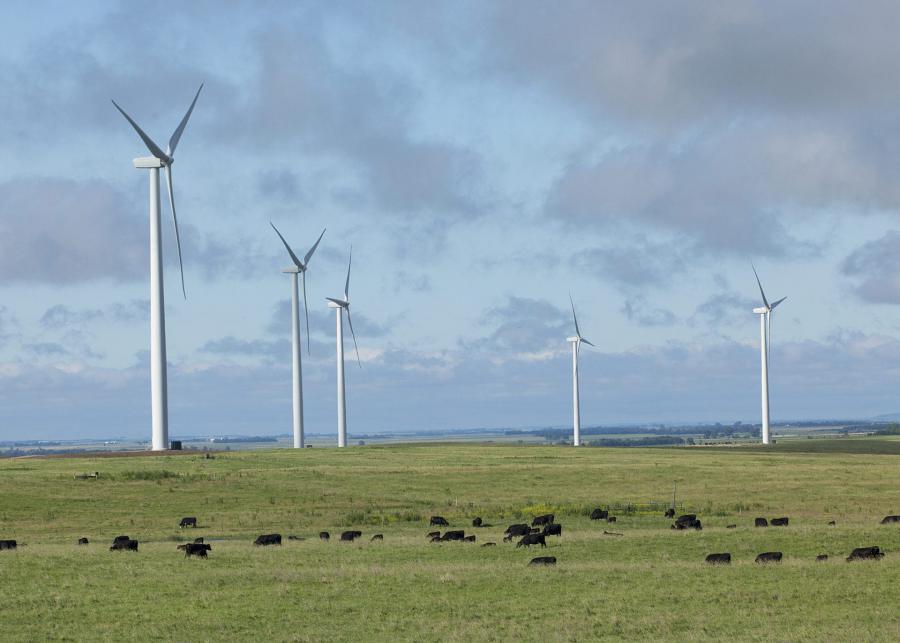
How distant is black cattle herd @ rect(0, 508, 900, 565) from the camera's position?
34.9 metres

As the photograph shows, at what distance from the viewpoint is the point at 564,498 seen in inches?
2559

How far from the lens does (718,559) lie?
34875mm

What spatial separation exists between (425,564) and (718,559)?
8.56 m

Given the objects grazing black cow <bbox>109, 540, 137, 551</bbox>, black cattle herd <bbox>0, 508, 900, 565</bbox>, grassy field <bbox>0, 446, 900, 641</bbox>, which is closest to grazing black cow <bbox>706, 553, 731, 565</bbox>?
black cattle herd <bbox>0, 508, 900, 565</bbox>

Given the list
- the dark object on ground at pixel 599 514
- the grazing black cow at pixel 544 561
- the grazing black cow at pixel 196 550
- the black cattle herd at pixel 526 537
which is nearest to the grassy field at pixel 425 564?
the grazing black cow at pixel 544 561

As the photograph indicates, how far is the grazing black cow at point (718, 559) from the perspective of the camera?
34.6 meters

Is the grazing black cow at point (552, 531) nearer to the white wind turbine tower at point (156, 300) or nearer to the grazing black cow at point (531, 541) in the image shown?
the grazing black cow at point (531, 541)

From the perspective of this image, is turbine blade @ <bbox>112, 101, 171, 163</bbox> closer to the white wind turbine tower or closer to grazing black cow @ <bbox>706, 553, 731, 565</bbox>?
the white wind turbine tower

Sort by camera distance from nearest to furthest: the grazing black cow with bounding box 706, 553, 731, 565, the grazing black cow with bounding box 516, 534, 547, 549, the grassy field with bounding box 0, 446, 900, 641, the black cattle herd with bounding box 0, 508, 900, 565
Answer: the grassy field with bounding box 0, 446, 900, 641, the grazing black cow with bounding box 706, 553, 731, 565, the black cattle herd with bounding box 0, 508, 900, 565, the grazing black cow with bounding box 516, 534, 547, 549

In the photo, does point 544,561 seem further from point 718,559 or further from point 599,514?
point 599,514

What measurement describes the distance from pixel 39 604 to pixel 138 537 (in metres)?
19.0

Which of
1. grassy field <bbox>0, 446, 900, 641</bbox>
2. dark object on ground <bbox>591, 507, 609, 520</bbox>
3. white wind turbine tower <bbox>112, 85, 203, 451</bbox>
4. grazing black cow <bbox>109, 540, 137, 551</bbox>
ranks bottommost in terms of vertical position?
dark object on ground <bbox>591, 507, 609, 520</bbox>

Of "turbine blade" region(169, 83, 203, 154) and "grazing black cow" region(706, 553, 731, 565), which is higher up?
"turbine blade" region(169, 83, 203, 154)

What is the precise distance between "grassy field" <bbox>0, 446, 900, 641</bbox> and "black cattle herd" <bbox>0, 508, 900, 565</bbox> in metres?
0.62
